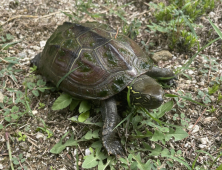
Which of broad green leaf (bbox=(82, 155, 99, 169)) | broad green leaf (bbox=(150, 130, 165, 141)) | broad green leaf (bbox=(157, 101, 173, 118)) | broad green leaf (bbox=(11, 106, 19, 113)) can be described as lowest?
broad green leaf (bbox=(82, 155, 99, 169))

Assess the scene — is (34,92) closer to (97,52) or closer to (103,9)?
(97,52)

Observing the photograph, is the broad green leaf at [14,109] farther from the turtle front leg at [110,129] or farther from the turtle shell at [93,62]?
the turtle front leg at [110,129]

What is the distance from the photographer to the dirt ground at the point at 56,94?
186cm

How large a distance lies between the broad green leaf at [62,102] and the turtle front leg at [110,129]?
40 cm

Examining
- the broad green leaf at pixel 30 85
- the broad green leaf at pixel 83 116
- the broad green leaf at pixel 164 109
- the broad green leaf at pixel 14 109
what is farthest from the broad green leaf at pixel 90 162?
the broad green leaf at pixel 30 85

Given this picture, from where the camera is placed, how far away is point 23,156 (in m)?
1.83

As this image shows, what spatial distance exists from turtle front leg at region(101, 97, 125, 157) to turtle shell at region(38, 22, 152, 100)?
0.13 metres

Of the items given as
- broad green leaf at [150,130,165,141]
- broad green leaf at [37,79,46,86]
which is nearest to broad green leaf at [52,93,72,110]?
broad green leaf at [37,79,46,86]

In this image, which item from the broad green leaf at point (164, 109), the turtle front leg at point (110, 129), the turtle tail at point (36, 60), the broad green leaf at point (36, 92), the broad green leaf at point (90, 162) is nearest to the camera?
the broad green leaf at point (90, 162)

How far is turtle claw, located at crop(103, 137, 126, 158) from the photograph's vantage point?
5.78 feet

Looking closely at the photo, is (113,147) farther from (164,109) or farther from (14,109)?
(14,109)

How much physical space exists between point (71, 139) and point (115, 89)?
661 millimetres

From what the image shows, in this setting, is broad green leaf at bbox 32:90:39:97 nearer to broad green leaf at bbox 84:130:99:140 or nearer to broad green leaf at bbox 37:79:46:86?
broad green leaf at bbox 37:79:46:86

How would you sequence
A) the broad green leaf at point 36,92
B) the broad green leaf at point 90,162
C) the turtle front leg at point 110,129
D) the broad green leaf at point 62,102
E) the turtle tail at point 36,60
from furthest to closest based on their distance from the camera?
the turtle tail at point 36,60 → the broad green leaf at point 36,92 → the broad green leaf at point 62,102 → the turtle front leg at point 110,129 → the broad green leaf at point 90,162
